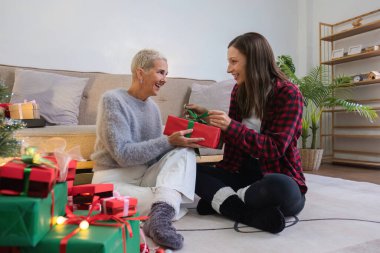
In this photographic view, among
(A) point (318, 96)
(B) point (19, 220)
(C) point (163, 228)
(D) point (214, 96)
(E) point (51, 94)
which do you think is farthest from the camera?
(A) point (318, 96)

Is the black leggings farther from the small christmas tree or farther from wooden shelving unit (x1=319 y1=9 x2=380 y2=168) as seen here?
wooden shelving unit (x1=319 y1=9 x2=380 y2=168)

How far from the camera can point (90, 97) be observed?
2.51 m

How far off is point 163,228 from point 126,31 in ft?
7.83

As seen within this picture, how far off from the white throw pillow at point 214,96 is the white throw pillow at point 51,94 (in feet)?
3.06

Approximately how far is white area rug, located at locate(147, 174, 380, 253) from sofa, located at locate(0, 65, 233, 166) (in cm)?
74

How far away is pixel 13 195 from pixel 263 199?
899mm

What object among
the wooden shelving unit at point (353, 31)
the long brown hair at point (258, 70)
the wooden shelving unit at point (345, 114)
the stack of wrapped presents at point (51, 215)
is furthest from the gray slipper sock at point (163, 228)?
the wooden shelving unit at point (353, 31)

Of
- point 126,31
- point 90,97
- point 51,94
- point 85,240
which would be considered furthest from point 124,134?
point 126,31

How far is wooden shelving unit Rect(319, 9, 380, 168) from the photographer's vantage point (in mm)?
3521

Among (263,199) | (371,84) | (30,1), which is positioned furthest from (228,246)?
(371,84)

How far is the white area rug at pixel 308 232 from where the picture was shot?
1.07m

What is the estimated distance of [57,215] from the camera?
0.71m

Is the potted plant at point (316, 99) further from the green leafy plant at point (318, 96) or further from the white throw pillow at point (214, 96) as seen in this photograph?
the white throw pillow at point (214, 96)

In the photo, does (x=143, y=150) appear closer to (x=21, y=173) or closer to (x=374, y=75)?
(x=21, y=173)
